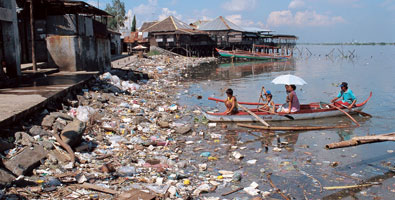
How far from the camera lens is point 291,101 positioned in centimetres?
937

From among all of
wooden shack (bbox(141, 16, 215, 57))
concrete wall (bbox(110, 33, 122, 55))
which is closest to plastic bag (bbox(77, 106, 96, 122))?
concrete wall (bbox(110, 33, 122, 55))

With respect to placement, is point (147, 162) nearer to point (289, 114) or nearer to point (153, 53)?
point (289, 114)

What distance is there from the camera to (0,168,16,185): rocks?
3994 millimetres

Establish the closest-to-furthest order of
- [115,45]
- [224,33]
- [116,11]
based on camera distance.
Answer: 1. [115,45]
2. [224,33]
3. [116,11]

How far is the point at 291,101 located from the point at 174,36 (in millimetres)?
30987

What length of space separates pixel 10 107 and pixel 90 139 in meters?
1.59

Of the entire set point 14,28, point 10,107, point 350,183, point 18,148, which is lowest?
point 350,183

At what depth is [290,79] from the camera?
9352mm

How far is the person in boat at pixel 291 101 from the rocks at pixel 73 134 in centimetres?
595

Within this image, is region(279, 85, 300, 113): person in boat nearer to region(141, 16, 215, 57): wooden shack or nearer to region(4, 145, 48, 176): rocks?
region(4, 145, 48, 176): rocks

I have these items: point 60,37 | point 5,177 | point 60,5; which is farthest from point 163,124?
point 60,5

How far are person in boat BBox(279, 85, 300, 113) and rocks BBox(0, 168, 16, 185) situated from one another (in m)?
7.28

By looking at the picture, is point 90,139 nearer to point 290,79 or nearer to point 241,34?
point 290,79

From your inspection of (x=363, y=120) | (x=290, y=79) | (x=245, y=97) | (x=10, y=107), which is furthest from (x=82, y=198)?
(x=245, y=97)
